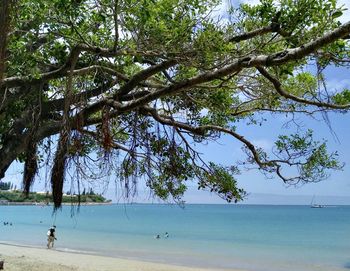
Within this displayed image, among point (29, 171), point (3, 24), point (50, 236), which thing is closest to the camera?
point (3, 24)

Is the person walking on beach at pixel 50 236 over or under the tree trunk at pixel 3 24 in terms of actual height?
under

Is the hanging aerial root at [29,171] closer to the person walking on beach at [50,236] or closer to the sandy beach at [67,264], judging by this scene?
the sandy beach at [67,264]

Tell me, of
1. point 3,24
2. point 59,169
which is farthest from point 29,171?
point 3,24

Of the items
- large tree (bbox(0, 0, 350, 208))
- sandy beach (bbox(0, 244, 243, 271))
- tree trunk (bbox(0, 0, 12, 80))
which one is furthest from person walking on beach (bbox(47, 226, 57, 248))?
tree trunk (bbox(0, 0, 12, 80))

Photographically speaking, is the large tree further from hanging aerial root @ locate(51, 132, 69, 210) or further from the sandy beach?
the sandy beach

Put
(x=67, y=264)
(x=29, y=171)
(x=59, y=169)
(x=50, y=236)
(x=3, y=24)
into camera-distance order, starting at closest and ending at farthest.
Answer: (x=3, y=24) < (x=59, y=169) < (x=29, y=171) < (x=67, y=264) < (x=50, y=236)

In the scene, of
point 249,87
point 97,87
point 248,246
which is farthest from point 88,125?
point 248,246

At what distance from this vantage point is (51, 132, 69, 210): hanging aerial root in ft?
12.5

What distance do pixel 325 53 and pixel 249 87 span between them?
1561 mm

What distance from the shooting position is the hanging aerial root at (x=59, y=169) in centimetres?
382

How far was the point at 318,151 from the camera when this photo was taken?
6.23 meters

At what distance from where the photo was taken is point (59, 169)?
3.90m

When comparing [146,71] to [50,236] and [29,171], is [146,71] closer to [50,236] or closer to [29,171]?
[29,171]

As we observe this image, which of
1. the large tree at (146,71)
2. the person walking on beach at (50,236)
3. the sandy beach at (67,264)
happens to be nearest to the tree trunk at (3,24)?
the large tree at (146,71)
